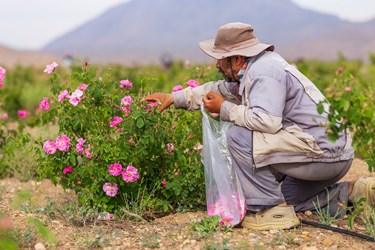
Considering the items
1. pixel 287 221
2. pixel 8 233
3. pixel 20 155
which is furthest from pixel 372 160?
pixel 20 155

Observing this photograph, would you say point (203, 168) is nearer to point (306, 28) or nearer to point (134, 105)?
point (134, 105)

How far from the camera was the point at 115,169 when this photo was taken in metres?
4.10

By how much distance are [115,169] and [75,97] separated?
0.48 metres

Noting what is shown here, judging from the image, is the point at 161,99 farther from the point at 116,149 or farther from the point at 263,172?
the point at 263,172

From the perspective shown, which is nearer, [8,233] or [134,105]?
[8,233]

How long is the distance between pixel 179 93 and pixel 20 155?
7.53 ft

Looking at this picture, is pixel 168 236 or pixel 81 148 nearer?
pixel 168 236

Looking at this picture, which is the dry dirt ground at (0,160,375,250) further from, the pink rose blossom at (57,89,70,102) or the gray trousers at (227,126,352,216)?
the pink rose blossom at (57,89,70,102)

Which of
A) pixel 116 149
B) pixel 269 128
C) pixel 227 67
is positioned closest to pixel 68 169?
pixel 116 149

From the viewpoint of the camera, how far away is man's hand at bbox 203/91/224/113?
391 centimetres

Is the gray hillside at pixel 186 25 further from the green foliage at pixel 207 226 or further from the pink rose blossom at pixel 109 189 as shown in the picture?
the green foliage at pixel 207 226

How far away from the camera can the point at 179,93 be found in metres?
4.25

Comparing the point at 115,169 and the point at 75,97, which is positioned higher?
the point at 75,97

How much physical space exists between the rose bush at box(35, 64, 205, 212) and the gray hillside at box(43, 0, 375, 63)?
387ft
